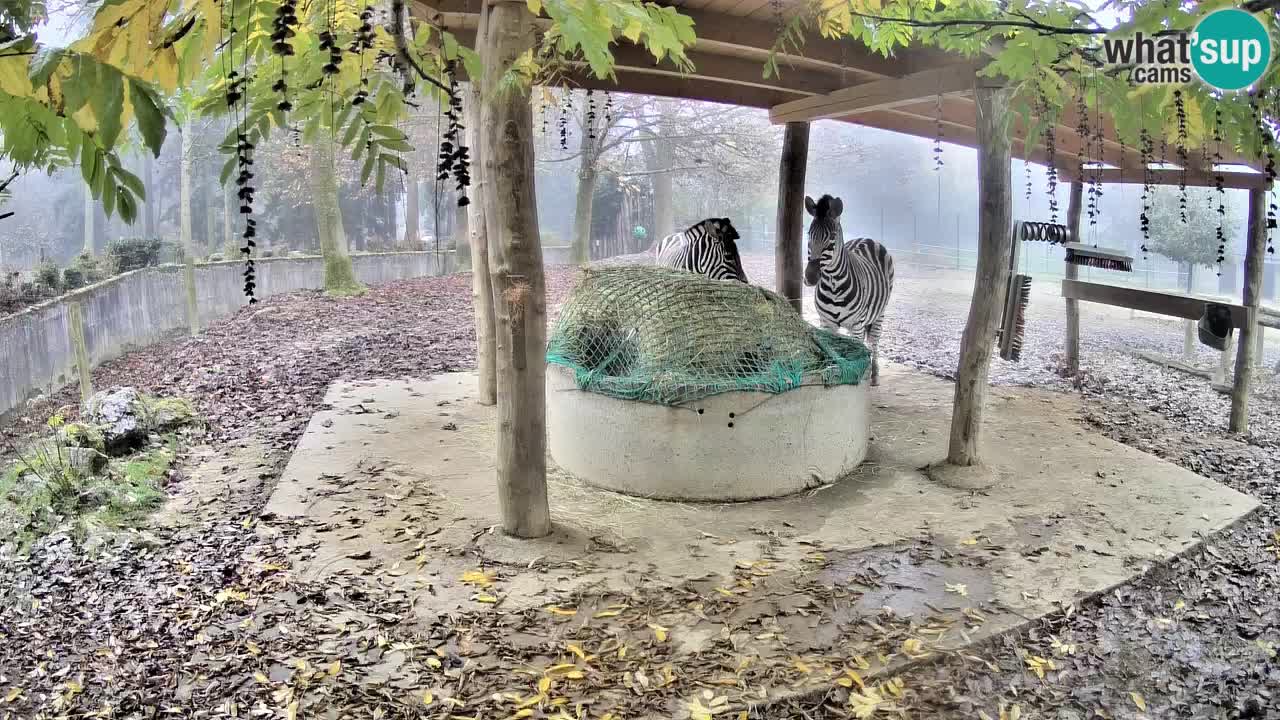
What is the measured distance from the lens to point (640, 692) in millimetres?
3246

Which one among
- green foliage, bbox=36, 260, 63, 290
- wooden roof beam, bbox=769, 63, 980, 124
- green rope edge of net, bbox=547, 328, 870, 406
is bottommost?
green rope edge of net, bbox=547, 328, 870, 406

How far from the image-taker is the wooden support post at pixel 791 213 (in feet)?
27.8

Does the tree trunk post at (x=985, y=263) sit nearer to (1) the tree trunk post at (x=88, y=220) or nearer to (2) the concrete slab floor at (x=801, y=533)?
(2) the concrete slab floor at (x=801, y=533)

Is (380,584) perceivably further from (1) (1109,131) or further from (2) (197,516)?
(1) (1109,131)

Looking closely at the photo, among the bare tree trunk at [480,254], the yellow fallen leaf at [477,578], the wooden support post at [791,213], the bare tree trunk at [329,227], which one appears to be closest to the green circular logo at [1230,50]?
the yellow fallen leaf at [477,578]

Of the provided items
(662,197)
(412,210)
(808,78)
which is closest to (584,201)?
(662,197)

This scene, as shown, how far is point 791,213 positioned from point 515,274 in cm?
514

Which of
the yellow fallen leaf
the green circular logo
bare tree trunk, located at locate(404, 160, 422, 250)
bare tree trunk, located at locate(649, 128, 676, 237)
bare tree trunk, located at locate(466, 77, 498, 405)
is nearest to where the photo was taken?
the green circular logo

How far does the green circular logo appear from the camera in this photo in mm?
2639

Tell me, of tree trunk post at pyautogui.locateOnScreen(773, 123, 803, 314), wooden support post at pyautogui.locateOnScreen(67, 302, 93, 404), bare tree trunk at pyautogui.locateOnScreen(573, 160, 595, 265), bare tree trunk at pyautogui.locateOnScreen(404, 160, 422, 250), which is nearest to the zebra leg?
tree trunk post at pyautogui.locateOnScreen(773, 123, 803, 314)

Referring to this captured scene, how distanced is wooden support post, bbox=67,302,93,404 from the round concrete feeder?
408cm

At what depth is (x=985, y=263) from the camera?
18.2 ft

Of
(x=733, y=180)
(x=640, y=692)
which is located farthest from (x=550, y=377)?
(x=733, y=180)

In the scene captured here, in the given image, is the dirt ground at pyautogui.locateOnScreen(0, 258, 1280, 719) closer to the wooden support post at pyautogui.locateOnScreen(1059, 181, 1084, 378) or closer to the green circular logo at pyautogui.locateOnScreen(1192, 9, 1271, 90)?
the green circular logo at pyautogui.locateOnScreen(1192, 9, 1271, 90)
